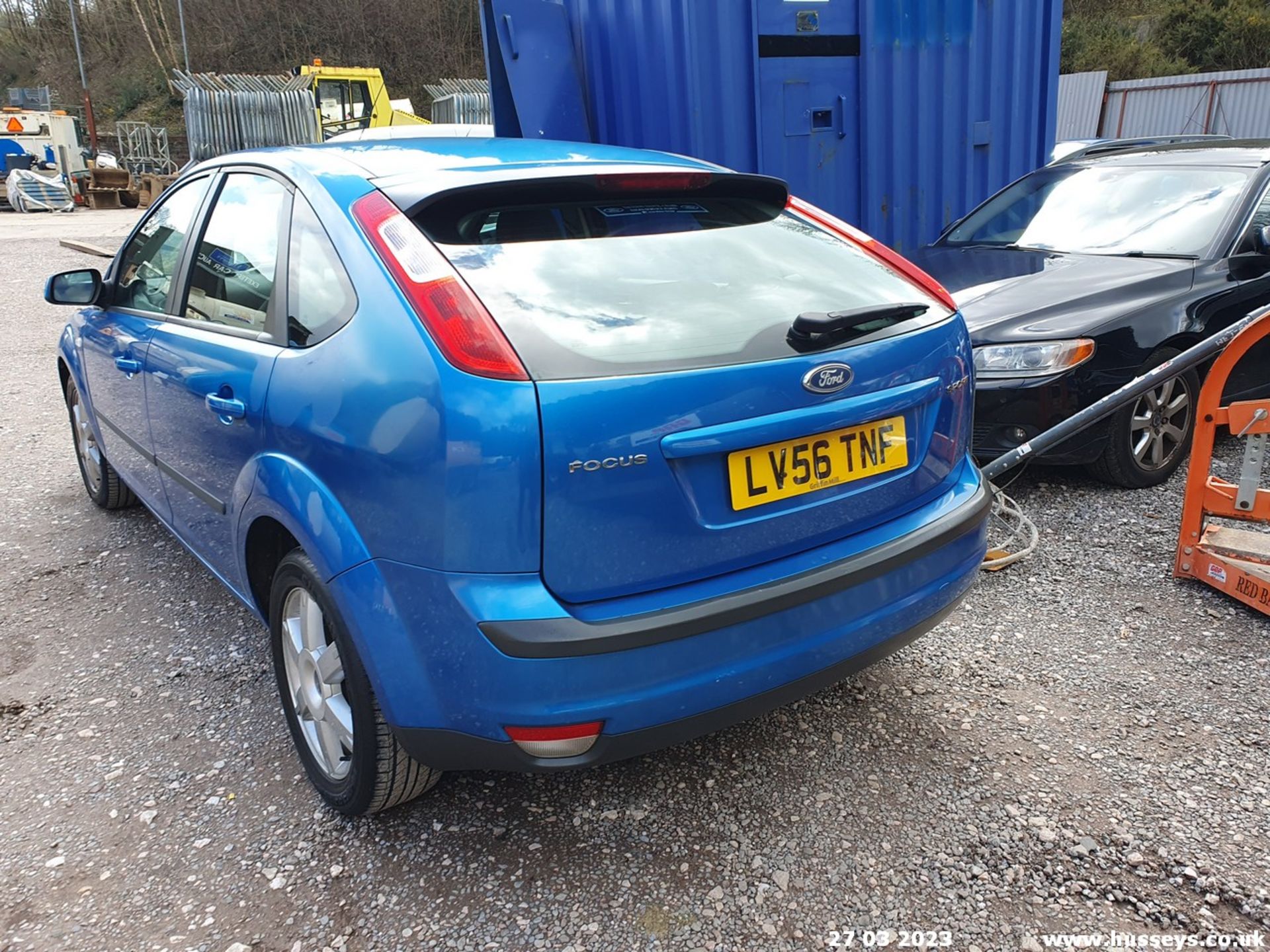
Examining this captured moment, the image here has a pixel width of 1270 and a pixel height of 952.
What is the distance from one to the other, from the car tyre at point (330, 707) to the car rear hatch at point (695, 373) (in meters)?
0.58

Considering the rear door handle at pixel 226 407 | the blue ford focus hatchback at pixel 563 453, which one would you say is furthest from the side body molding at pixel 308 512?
the rear door handle at pixel 226 407

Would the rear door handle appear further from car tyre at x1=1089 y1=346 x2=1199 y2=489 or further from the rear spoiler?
car tyre at x1=1089 y1=346 x2=1199 y2=489

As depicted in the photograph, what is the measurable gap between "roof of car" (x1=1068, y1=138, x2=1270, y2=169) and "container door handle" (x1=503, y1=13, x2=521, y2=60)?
10.7ft

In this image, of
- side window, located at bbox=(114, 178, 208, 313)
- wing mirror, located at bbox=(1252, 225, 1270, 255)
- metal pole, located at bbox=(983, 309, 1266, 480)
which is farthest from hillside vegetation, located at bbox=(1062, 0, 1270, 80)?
side window, located at bbox=(114, 178, 208, 313)

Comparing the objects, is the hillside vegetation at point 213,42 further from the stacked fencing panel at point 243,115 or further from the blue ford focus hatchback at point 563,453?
the blue ford focus hatchback at point 563,453

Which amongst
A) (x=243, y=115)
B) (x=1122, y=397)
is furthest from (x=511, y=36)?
(x=243, y=115)

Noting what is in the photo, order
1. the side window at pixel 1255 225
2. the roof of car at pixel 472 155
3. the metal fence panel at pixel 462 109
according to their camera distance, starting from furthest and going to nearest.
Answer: the metal fence panel at pixel 462 109 < the side window at pixel 1255 225 < the roof of car at pixel 472 155

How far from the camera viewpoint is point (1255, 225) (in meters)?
4.56

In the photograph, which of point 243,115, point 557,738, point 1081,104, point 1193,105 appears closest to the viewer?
point 557,738

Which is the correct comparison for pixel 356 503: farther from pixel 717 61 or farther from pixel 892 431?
pixel 717 61

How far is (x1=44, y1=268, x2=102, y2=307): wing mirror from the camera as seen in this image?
3.60 meters

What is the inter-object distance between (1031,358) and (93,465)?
4.19 meters

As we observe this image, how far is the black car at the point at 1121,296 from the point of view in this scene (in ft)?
13.3

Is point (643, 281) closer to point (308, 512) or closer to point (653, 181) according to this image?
point (653, 181)
